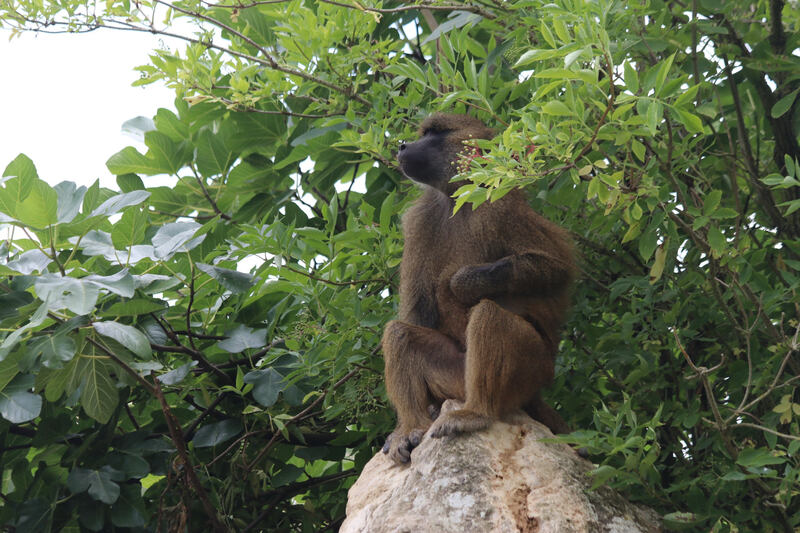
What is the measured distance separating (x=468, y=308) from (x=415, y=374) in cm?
50

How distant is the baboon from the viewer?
395cm

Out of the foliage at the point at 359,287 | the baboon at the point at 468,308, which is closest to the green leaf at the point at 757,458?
the foliage at the point at 359,287

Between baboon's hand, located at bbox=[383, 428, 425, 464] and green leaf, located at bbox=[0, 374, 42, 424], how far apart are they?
174 centimetres

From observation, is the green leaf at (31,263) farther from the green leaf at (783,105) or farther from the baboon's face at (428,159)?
the green leaf at (783,105)

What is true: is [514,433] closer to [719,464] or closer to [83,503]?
[719,464]

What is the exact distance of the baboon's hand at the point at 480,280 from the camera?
4.34m

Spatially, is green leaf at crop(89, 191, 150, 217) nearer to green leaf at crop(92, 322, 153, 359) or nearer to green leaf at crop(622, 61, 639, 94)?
green leaf at crop(92, 322, 153, 359)

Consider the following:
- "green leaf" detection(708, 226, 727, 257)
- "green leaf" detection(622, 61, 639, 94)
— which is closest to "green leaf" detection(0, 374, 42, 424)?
"green leaf" detection(622, 61, 639, 94)

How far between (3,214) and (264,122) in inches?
77.9

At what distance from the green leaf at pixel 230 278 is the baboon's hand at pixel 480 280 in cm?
109

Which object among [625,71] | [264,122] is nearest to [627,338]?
[625,71]

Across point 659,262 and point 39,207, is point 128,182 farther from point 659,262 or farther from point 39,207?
point 659,262

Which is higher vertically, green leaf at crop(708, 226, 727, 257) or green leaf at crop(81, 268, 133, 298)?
green leaf at crop(708, 226, 727, 257)

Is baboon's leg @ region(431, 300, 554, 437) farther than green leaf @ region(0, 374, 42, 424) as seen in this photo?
No
